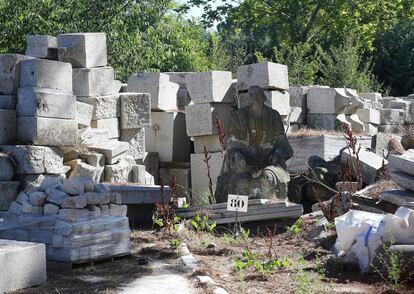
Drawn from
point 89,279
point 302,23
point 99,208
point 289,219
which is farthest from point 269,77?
point 302,23

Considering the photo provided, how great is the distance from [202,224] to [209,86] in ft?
18.2

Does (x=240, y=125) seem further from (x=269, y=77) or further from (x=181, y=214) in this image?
(x=269, y=77)

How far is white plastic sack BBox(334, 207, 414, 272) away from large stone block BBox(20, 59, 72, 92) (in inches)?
199

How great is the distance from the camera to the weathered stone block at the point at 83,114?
12508 mm

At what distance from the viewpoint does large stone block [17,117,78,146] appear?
37.3ft

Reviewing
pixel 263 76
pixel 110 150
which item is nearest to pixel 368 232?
pixel 110 150

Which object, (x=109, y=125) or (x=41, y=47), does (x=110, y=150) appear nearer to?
(x=109, y=125)

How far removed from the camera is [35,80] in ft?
37.2

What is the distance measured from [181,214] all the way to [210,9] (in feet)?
83.9

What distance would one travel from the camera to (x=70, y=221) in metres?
8.22

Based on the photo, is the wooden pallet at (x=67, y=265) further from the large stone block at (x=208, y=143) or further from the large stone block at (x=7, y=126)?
the large stone block at (x=208, y=143)

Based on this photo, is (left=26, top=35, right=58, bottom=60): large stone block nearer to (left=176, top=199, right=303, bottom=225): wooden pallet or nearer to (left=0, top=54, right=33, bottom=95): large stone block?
(left=0, top=54, right=33, bottom=95): large stone block

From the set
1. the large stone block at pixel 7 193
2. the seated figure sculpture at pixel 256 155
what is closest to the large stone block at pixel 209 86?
the seated figure sculpture at pixel 256 155

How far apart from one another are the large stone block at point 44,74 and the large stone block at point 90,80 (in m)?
1.37
